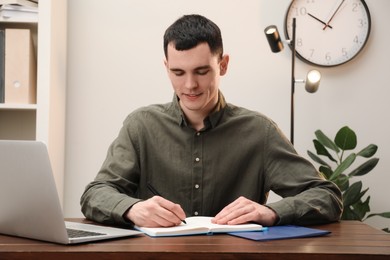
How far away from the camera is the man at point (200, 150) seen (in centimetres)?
177

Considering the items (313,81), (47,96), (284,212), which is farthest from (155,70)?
(284,212)

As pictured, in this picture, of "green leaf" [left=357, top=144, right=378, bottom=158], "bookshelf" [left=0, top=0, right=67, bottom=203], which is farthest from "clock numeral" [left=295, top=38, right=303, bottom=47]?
"bookshelf" [left=0, top=0, right=67, bottom=203]

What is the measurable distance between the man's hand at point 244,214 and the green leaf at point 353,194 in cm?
139

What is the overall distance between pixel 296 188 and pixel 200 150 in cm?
31

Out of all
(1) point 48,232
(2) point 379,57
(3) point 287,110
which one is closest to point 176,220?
(1) point 48,232

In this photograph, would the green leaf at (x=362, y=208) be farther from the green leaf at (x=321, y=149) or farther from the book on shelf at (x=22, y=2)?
the book on shelf at (x=22, y=2)

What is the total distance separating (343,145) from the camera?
2.90 metres

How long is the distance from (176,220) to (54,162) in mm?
1611

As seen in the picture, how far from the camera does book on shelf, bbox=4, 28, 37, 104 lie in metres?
2.76

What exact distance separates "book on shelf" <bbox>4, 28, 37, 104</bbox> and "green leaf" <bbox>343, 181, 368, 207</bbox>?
147cm

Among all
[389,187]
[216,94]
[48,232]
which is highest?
[216,94]

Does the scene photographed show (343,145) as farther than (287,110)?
No

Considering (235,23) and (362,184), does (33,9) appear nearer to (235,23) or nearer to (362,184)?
(235,23)

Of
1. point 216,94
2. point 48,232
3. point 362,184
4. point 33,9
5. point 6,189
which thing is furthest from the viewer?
point 362,184
